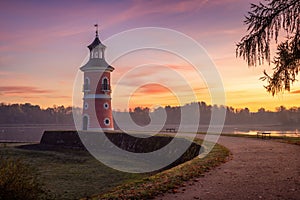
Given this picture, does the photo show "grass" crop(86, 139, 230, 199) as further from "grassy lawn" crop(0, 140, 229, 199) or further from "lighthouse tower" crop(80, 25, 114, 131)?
"lighthouse tower" crop(80, 25, 114, 131)

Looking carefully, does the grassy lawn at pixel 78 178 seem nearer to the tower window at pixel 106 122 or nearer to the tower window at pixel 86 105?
the tower window at pixel 106 122

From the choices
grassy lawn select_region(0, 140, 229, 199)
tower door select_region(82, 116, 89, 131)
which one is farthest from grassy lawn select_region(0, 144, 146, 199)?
tower door select_region(82, 116, 89, 131)

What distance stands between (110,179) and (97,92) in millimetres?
26502

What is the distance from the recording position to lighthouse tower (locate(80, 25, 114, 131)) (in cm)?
4038

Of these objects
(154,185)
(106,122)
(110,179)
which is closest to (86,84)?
(106,122)

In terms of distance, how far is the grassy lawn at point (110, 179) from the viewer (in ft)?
26.4

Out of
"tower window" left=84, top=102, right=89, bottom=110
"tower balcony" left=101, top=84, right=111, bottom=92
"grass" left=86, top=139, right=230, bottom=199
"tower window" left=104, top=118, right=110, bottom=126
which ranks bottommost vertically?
"grass" left=86, top=139, right=230, bottom=199

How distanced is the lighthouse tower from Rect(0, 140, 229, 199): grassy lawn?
15.7 m

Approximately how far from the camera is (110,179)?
1558 centimetres

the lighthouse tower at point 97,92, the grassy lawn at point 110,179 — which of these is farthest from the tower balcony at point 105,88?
the grassy lawn at point 110,179

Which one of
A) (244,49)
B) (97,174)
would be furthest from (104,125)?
(244,49)

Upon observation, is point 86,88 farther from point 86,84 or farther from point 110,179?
point 110,179

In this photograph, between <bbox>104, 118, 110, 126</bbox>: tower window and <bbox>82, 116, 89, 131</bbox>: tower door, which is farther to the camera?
<bbox>82, 116, 89, 131</bbox>: tower door

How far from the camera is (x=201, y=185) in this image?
8203mm
